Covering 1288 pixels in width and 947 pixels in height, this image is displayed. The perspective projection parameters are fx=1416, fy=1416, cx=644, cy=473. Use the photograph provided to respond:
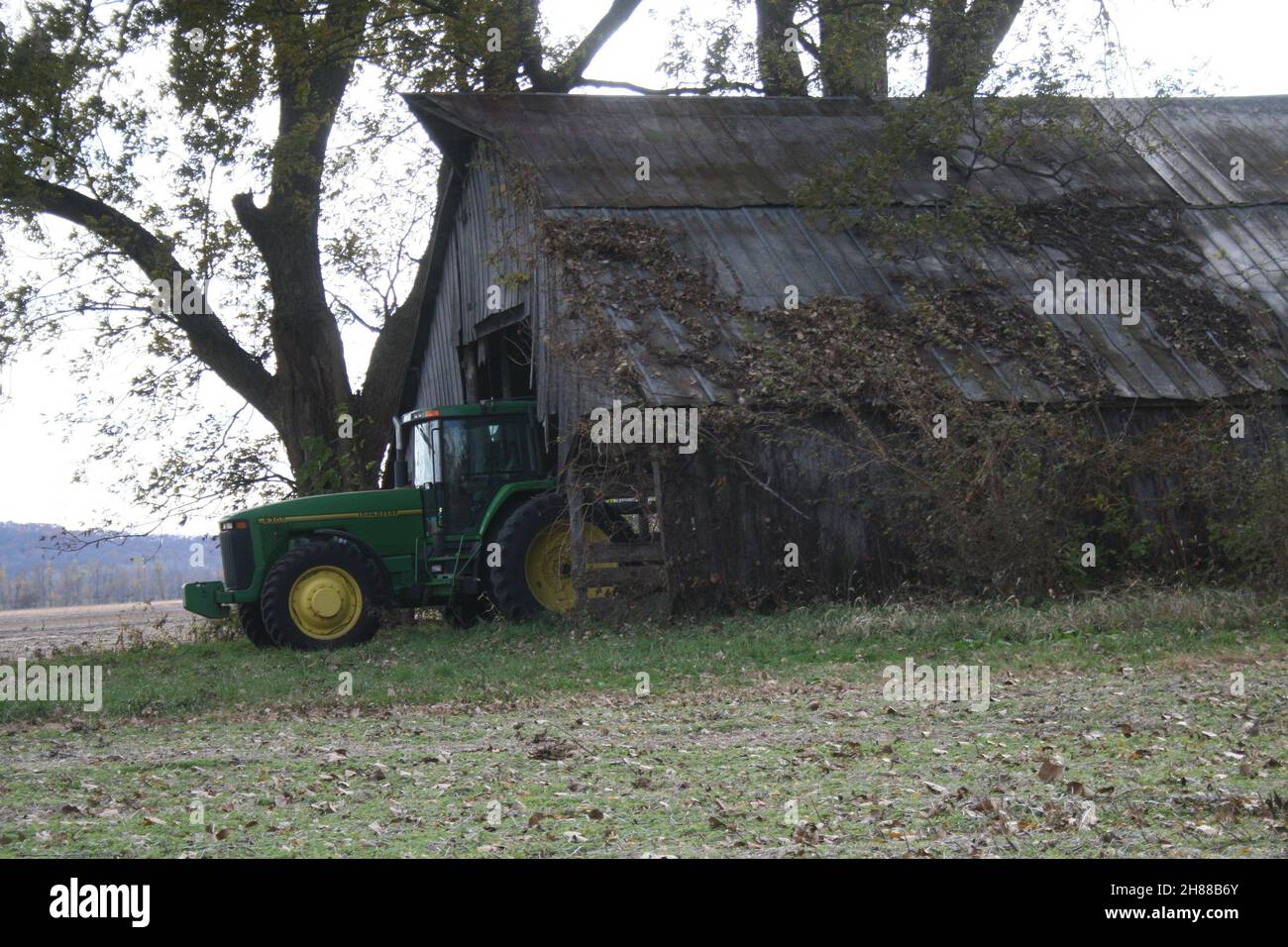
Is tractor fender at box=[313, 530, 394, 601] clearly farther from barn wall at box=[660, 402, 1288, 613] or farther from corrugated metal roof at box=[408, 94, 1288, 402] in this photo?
corrugated metal roof at box=[408, 94, 1288, 402]

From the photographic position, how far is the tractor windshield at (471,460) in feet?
56.0

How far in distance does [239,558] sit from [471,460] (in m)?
2.98

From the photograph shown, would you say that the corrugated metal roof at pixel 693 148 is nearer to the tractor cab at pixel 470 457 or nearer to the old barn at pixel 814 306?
the old barn at pixel 814 306

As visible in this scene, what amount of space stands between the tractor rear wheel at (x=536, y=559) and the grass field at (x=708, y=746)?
3.87 feet

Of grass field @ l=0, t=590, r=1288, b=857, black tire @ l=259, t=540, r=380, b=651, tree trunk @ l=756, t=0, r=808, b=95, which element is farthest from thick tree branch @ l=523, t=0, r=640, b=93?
grass field @ l=0, t=590, r=1288, b=857

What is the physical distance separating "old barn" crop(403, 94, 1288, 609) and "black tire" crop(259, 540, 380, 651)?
8.94ft

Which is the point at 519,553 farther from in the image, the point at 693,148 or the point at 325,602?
the point at 693,148

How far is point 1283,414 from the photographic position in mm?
18031

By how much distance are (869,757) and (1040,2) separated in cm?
1773

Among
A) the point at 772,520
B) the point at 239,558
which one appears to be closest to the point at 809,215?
the point at 772,520

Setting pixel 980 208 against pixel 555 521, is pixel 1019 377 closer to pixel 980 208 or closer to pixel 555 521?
pixel 980 208

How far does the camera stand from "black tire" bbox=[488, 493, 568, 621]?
54.0 feet

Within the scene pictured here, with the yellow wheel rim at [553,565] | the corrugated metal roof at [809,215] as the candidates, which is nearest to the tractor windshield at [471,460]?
the yellow wheel rim at [553,565]
